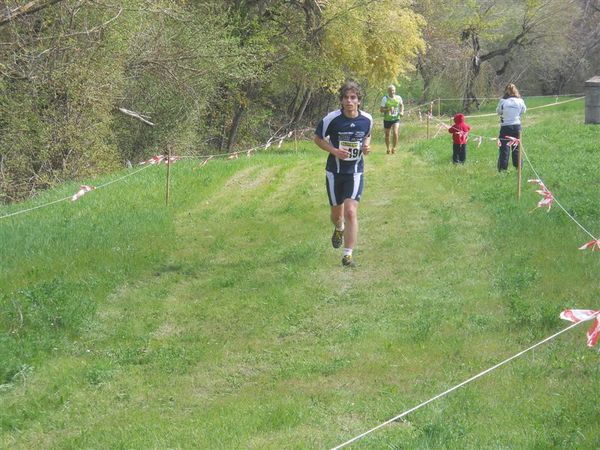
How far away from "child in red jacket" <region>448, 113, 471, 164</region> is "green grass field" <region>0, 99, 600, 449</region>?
236 centimetres

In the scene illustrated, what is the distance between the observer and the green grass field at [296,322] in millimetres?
5953

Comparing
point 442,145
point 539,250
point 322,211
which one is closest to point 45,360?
point 539,250

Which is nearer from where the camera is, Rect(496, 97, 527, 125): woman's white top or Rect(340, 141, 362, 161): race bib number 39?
Rect(340, 141, 362, 161): race bib number 39

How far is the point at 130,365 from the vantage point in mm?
7617

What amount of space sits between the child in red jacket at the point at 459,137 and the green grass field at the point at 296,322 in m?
2.36

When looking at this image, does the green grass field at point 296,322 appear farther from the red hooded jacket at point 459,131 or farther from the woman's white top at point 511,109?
the red hooded jacket at point 459,131

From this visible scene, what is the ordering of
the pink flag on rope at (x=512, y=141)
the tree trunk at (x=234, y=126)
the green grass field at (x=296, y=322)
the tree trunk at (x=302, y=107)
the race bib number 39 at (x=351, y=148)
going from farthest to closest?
the tree trunk at (x=302, y=107) < the tree trunk at (x=234, y=126) < the pink flag on rope at (x=512, y=141) < the race bib number 39 at (x=351, y=148) < the green grass field at (x=296, y=322)

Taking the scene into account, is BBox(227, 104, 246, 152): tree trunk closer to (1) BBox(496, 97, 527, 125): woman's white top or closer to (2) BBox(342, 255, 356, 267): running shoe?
(1) BBox(496, 97, 527, 125): woman's white top

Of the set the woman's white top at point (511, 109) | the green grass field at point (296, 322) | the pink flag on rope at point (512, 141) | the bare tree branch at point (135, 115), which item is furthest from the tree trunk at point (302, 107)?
the green grass field at point (296, 322)

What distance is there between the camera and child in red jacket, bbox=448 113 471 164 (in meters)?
17.5

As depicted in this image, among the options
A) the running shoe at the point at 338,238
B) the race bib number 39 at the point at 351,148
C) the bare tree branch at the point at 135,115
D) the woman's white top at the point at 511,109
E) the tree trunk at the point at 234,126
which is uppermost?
the race bib number 39 at the point at 351,148

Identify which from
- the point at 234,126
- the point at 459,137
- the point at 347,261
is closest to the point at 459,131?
the point at 459,137

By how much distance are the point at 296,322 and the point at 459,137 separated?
1020 cm

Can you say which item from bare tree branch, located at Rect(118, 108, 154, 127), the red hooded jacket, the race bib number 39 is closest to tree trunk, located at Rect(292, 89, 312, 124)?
bare tree branch, located at Rect(118, 108, 154, 127)
